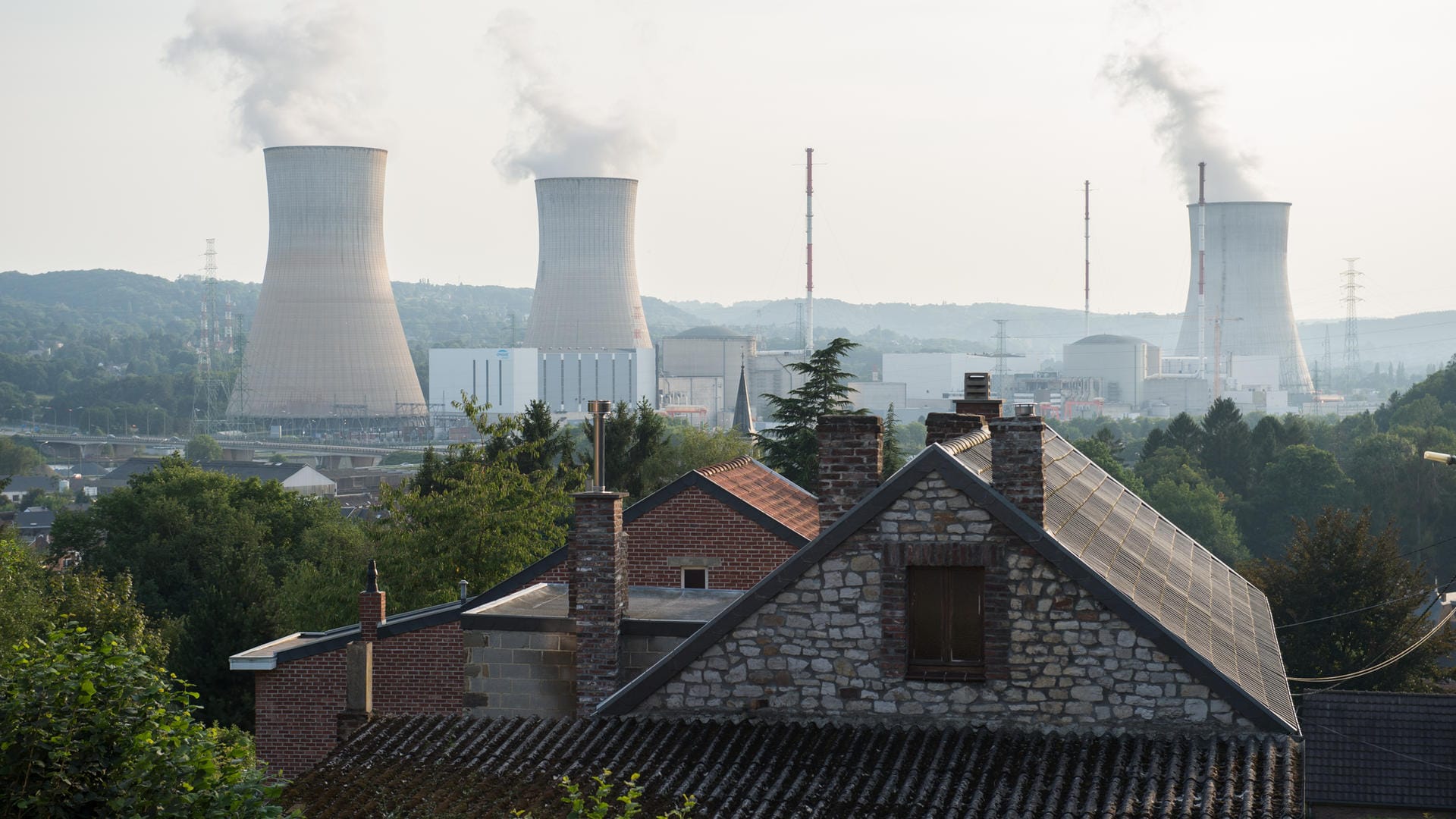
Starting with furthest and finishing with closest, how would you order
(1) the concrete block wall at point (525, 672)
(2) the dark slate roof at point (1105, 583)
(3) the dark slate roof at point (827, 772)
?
(1) the concrete block wall at point (525, 672), (2) the dark slate roof at point (1105, 583), (3) the dark slate roof at point (827, 772)

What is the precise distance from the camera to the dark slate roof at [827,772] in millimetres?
7090

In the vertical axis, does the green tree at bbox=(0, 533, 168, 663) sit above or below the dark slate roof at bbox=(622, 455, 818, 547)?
below

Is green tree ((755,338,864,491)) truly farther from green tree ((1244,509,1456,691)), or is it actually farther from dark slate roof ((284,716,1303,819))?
dark slate roof ((284,716,1303,819))

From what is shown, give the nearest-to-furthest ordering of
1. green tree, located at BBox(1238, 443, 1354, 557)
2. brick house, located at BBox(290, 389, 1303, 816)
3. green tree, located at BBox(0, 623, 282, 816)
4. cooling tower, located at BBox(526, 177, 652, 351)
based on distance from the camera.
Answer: green tree, located at BBox(0, 623, 282, 816)
brick house, located at BBox(290, 389, 1303, 816)
green tree, located at BBox(1238, 443, 1354, 557)
cooling tower, located at BBox(526, 177, 652, 351)

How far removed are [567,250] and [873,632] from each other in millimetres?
80062

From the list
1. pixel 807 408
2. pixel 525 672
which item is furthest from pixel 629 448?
pixel 525 672

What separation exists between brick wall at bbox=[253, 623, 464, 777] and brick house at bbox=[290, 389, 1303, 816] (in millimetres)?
4910

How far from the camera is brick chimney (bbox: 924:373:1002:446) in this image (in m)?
10.3

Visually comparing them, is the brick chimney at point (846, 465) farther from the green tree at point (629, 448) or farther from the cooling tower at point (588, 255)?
the cooling tower at point (588, 255)

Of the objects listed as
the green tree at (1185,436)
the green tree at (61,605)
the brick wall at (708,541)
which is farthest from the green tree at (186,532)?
the green tree at (1185,436)

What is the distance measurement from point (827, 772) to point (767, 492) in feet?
30.7

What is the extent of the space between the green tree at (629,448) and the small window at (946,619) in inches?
1085

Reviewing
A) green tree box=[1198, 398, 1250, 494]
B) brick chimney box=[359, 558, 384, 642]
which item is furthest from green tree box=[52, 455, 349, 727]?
green tree box=[1198, 398, 1250, 494]

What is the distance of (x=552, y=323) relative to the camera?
322 ft
